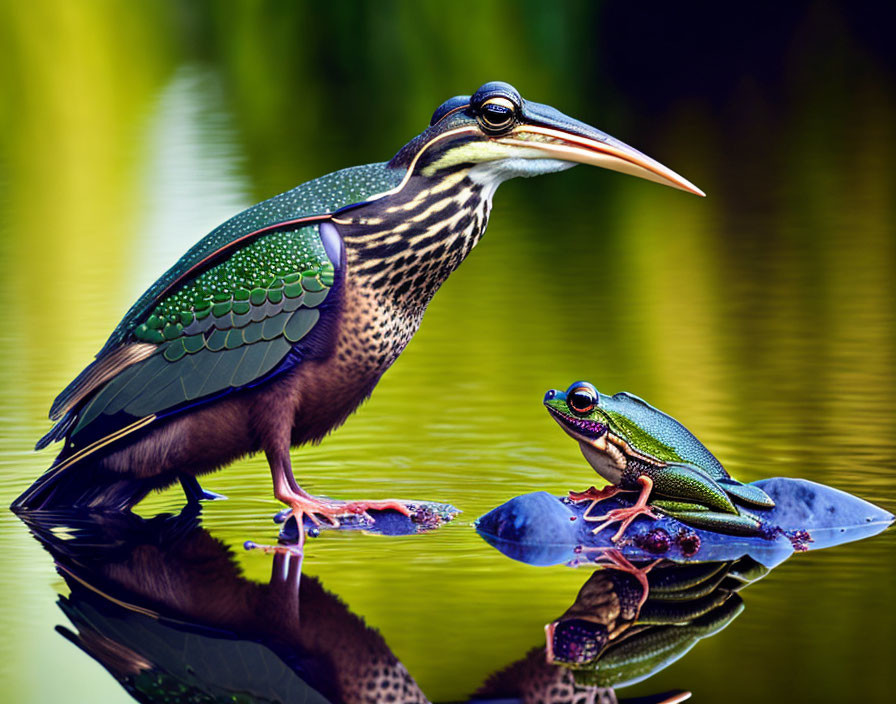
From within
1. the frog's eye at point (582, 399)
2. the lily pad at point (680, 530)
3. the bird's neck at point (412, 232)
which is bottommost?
the lily pad at point (680, 530)

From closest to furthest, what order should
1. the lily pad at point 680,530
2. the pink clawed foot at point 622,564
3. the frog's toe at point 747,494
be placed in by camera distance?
the pink clawed foot at point 622,564 < the lily pad at point 680,530 < the frog's toe at point 747,494

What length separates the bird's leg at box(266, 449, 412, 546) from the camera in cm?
711

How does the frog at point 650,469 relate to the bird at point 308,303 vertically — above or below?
below

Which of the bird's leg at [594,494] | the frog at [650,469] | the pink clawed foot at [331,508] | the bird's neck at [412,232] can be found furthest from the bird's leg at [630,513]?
the bird's neck at [412,232]

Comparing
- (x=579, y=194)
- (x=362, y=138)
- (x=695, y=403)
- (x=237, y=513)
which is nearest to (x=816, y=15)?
(x=362, y=138)

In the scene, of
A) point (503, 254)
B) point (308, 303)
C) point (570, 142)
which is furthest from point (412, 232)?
point (503, 254)

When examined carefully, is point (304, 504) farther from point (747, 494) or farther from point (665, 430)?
point (747, 494)

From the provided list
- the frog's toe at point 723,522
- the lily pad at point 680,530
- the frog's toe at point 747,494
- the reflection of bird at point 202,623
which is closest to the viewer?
the reflection of bird at point 202,623

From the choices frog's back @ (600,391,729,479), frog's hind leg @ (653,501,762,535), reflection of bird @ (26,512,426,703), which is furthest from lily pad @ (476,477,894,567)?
reflection of bird @ (26,512,426,703)

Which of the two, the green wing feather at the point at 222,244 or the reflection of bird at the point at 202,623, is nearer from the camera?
the reflection of bird at the point at 202,623

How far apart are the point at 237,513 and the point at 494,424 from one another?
2.09m

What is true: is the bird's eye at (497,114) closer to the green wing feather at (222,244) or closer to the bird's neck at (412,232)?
the bird's neck at (412,232)

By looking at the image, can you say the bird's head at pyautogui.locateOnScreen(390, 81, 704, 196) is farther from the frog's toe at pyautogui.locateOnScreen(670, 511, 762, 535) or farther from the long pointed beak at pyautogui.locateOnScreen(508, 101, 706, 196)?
the frog's toe at pyautogui.locateOnScreen(670, 511, 762, 535)

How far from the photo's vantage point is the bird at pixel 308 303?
6977 millimetres
